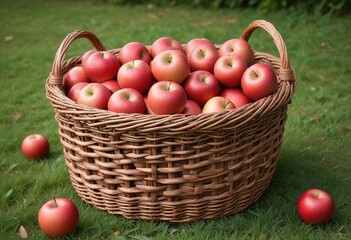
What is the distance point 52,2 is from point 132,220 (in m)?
5.99

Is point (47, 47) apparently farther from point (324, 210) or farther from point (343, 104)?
point (324, 210)

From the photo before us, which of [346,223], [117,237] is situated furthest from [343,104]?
[117,237]

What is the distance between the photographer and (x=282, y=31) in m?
5.68

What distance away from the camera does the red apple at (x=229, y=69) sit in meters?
2.54

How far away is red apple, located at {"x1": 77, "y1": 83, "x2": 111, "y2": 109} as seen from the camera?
2.40 m

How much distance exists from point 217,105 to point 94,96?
614mm

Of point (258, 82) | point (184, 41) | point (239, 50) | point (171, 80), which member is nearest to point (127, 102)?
point (171, 80)

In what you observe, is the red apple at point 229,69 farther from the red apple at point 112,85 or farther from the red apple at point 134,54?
the red apple at point 112,85

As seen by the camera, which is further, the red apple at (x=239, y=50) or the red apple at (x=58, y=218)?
the red apple at (x=239, y=50)

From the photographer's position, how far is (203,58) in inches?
107

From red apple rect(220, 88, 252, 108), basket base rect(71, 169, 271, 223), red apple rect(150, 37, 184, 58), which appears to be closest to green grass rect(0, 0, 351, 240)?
basket base rect(71, 169, 271, 223)

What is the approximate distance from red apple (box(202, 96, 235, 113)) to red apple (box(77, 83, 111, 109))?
0.50 metres

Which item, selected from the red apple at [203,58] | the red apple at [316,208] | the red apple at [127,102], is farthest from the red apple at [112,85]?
the red apple at [316,208]

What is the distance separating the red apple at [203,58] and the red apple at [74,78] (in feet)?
1.99
